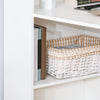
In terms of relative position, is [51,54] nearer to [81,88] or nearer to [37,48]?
[37,48]

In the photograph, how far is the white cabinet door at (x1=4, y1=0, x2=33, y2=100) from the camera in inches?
44.5

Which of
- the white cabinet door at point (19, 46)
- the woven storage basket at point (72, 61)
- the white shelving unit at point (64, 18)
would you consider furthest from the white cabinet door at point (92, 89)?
the white cabinet door at point (19, 46)

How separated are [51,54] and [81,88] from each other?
0.50 m

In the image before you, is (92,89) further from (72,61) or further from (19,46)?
(19,46)

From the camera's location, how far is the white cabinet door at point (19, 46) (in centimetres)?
113

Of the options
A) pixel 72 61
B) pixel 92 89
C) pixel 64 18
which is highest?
pixel 64 18

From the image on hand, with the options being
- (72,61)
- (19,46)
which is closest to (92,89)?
(72,61)

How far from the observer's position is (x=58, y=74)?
4.09ft

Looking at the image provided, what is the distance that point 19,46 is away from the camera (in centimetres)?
116

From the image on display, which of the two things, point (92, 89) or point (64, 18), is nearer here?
point (64, 18)

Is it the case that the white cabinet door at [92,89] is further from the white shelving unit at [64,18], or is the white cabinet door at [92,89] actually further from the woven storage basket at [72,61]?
the white shelving unit at [64,18]

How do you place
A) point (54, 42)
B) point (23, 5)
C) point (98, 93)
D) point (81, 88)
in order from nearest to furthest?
point (23, 5)
point (54, 42)
point (98, 93)
point (81, 88)

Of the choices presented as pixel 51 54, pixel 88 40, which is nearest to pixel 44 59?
pixel 51 54

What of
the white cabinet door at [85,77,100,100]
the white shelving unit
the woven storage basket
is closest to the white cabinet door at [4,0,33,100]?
the white shelving unit
